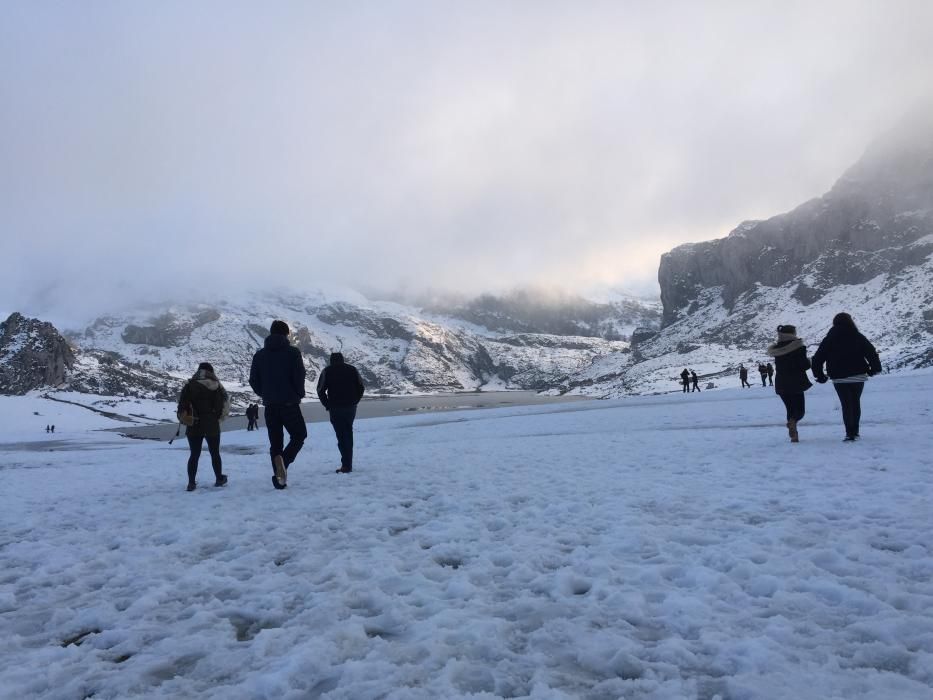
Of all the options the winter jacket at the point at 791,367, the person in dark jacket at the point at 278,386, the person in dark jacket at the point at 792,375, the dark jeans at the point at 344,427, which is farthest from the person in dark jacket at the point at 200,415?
the person in dark jacket at the point at 792,375

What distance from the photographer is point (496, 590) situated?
4.49m

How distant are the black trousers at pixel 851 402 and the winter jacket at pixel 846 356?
9.4 inches

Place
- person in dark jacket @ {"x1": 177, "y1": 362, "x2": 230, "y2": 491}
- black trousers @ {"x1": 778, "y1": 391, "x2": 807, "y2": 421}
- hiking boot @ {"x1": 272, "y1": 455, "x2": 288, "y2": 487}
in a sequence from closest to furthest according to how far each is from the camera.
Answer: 1. hiking boot @ {"x1": 272, "y1": 455, "x2": 288, "y2": 487}
2. person in dark jacket @ {"x1": 177, "y1": 362, "x2": 230, "y2": 491}
3. black trousers @ {"x1": 778, "y1": 391, "x2": 807, "y2": 421}

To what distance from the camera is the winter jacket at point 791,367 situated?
455 inches

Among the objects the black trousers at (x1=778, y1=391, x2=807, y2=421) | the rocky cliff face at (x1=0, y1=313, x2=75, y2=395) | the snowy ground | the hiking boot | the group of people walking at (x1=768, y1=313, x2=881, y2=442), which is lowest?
the snowy ground

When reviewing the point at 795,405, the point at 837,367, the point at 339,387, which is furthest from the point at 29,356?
the point at 837,367

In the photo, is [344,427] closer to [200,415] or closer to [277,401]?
[277,401]

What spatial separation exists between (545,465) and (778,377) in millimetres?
5715

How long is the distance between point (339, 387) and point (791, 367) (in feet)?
33.0

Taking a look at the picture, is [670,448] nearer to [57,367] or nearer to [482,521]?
[482,521]

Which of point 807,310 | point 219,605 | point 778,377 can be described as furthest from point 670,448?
point 807,310

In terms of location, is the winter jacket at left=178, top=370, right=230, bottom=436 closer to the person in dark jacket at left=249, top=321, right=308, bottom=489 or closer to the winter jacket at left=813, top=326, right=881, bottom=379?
the person in dark jacket at left=249, top=321, right=308, bottom=489

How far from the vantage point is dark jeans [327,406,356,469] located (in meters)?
11.5

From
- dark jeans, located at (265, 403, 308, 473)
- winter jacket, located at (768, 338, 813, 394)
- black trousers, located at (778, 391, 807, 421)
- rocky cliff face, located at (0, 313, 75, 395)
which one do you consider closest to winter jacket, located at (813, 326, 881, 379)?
winter jacket, located at (768, 338, 813, 394)
